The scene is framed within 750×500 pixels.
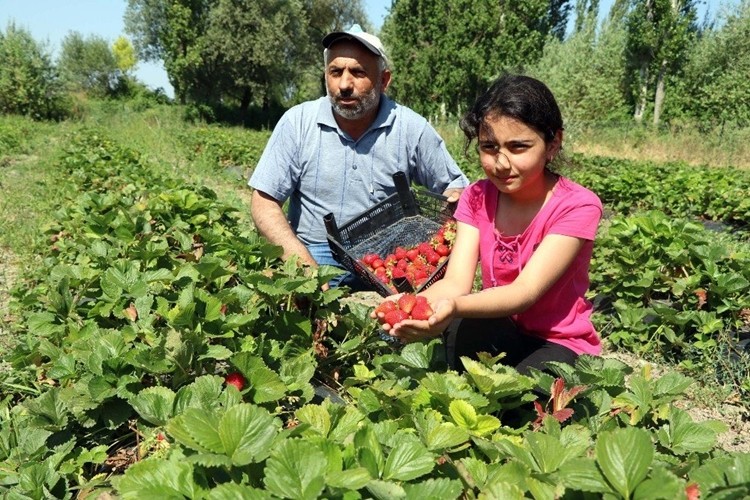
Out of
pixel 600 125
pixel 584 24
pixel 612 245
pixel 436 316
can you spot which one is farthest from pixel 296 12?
pixel 436 316

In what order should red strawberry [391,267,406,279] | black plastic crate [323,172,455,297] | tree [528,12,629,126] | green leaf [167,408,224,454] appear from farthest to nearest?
tree [528,12,629,126] < black plastic crate [323,172,455,297] < red strawberry [391,267,406,279] < green leaf [167,408,224,454]

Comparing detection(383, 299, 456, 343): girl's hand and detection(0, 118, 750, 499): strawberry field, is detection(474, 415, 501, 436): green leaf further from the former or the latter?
detection(383, 299, 456, 343): girl's hand

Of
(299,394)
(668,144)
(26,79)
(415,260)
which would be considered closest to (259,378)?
(299,394)

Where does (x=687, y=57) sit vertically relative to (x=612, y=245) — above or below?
above

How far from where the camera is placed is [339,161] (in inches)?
150

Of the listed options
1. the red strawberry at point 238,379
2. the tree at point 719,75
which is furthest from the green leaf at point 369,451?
the tree at point 719,75

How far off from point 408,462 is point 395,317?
77 centimetres

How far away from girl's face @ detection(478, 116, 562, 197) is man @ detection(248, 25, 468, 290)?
1330 mm

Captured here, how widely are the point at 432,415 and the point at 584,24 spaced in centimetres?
3612

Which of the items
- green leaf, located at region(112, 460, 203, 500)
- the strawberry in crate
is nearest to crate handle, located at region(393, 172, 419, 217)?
the strawberry in crate

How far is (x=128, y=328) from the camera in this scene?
2186mm

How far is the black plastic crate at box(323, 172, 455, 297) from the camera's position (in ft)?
12.2

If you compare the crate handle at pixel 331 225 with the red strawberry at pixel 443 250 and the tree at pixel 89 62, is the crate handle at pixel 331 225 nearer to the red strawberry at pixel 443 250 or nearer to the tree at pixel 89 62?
the red strawberry at pixel 443 250

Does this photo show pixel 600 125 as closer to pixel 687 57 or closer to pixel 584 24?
pixel 687 57
